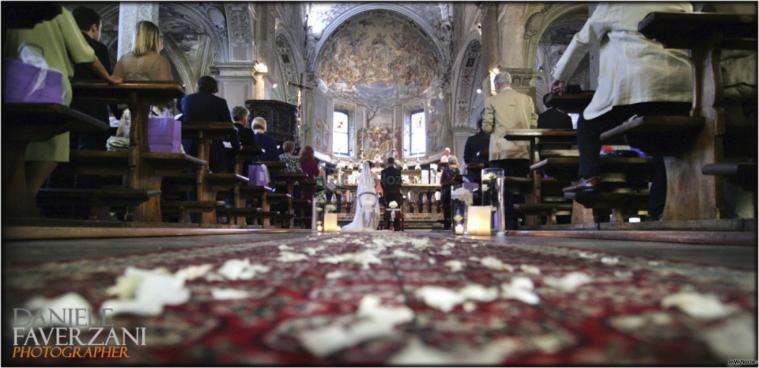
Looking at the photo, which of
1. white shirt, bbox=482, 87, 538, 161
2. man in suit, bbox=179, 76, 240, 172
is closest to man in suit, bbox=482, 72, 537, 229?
white shirt, bbox=482, 87, 538, 161

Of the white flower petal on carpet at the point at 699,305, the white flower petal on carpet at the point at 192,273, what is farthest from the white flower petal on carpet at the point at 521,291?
the white flower petal on carpet at the point at 192,273

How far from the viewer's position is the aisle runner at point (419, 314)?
1.14 feet

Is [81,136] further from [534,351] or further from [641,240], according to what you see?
[534,351]

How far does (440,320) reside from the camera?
43 centimetres

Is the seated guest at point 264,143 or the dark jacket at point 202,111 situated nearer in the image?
the dark jacket at point 202,111

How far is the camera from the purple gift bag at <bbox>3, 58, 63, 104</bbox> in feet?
7.65

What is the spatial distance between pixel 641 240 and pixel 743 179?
510 millimetres

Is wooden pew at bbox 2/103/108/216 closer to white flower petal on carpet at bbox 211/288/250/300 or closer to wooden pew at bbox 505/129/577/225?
white flower petal on carpet at bbox 211/288/250/300

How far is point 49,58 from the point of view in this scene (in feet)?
8.55

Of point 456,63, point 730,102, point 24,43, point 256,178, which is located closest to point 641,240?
point 730,102

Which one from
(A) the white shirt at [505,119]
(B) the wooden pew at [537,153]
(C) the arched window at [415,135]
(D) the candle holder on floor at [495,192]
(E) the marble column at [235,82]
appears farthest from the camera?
(C) the arched window at [415,135]

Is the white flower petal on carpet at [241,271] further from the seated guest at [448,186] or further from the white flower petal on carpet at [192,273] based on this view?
the seated guest at [448,186]

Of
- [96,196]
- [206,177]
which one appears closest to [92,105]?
[96,196]

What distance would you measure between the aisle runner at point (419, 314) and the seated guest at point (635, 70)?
229 cm
